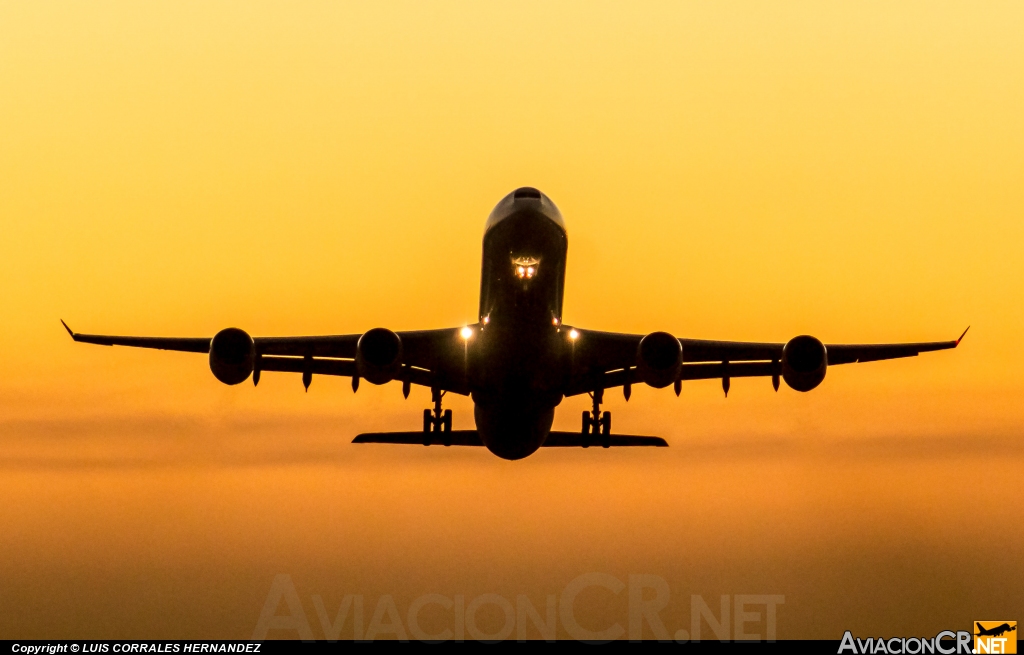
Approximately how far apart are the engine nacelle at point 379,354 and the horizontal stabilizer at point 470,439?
306 inches

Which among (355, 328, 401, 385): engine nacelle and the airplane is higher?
the airplane

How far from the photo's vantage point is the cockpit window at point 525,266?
33469mm

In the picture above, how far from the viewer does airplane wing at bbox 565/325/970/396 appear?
3734 centimetres

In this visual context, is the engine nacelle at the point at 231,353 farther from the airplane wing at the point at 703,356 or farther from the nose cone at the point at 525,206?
the airplane wing at the point at 703,356

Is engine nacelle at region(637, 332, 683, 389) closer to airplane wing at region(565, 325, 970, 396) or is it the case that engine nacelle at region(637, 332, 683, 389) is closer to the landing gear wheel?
airplane wing at region(565, 325, 970, 396)

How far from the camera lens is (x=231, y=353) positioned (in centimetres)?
3431

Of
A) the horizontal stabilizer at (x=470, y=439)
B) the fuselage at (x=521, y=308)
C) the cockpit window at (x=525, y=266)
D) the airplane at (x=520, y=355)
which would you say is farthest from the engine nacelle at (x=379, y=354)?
the horizontal stabilizer at (x=470, y=439)

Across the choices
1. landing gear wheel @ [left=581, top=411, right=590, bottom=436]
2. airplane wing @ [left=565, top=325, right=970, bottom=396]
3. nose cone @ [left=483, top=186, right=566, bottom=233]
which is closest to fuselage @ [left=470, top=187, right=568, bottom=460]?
nose cone @ [left=483, top=186, right=566, bottom=233]

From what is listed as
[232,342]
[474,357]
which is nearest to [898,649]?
[474,357]

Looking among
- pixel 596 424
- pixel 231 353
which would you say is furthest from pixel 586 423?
pixel 231 353

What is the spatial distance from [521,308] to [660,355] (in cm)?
372

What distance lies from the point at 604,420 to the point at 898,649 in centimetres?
1263

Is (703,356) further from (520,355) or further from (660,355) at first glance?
(520,355)

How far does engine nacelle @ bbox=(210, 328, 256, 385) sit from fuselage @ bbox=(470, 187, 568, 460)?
5.90 meters
